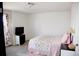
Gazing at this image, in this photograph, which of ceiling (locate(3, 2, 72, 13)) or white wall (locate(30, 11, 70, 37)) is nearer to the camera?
ceiling (locate(3, 2, 72, 13))

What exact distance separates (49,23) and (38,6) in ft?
0.97

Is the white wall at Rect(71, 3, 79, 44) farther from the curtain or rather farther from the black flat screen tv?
the curtain

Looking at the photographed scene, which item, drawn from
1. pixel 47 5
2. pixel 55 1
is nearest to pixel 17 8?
pixel 47 5

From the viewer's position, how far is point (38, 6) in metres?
1.46

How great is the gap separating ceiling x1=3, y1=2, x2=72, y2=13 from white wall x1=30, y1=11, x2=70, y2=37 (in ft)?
0.24

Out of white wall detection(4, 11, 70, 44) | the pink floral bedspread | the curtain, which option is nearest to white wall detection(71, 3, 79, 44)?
white wall detection(4, 11, 70, 44)

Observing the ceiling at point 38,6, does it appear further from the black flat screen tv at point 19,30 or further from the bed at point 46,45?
the bed at point 46,45

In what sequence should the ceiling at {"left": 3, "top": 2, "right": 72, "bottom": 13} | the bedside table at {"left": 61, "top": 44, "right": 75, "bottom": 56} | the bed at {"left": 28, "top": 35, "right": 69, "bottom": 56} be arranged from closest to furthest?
the ceiling at {"left": 3, "top": 2, "right": 72, "bottom": 13} → the bedside table at {"left": 61, "top": 44, "right": 75, "bottom": 56} → the bed at {"left": 28, "top": 35, "right": 69, "bottom": 56}

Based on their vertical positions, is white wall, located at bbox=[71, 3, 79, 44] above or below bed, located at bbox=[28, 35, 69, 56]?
above

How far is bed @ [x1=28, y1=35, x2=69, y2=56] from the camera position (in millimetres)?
1626

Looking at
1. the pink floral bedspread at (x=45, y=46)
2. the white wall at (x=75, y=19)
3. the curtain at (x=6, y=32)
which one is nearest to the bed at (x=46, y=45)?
the pink floral bedspread at (x=45, y=46)

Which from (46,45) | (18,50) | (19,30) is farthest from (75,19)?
(18,50)

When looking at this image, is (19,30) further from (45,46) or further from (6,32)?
(45,46)

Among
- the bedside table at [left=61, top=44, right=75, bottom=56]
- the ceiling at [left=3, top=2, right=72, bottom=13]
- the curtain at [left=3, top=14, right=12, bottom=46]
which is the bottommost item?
the bedside table at [left=61, top=44, right=75, bottom=56]
